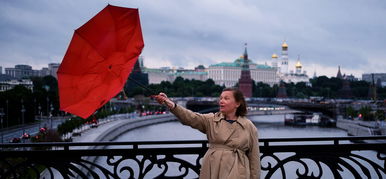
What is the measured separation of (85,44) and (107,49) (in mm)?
165

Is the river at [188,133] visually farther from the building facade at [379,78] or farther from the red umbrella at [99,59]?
the building facade at [379,78]

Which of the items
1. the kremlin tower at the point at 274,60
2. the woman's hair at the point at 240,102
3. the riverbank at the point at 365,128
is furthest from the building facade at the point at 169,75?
the woman's hair at the point at 240,102

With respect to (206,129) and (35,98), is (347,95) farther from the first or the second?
(206,129)

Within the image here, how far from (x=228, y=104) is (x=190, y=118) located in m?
0.30

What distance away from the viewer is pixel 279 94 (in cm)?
9125

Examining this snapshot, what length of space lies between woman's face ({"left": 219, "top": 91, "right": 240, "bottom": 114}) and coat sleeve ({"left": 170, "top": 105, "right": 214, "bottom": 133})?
0.13 metres

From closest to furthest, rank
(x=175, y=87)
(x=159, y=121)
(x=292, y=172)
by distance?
A: (x=292, y=172), (x=159, y=121), (x=175, y=87)

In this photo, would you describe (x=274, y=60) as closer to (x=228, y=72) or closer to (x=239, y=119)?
(x=228, y=72)

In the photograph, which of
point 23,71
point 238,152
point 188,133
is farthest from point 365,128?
point 23,71

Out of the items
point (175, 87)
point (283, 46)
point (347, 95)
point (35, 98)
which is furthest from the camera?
point (283, 46)

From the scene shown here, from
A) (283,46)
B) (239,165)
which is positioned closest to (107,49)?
(239,165)

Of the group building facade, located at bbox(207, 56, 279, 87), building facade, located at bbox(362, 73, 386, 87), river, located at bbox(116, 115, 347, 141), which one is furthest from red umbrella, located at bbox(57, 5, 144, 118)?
building facade, located at bbox(207, 56, 279, 87)

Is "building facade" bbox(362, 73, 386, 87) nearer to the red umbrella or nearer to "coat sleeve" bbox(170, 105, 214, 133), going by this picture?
"coat sleeve" bbox(170, 105, 214, 133)

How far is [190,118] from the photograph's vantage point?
3.34m
